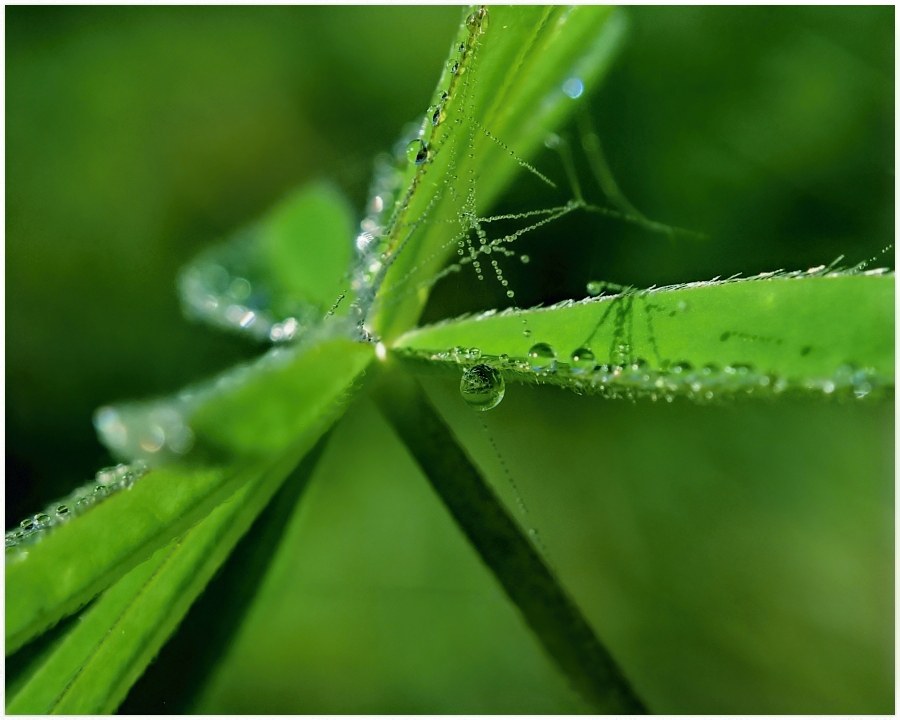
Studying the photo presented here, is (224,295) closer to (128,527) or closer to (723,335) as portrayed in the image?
(128,527)

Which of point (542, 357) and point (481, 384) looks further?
point (481, 384)

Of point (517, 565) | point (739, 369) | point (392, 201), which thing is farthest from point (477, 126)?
point (517, 565)

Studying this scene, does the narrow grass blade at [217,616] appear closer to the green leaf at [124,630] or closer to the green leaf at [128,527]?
the green leaf at [124,630]

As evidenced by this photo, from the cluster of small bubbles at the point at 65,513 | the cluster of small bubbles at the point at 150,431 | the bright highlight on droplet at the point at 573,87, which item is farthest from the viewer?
the bright highlight on droplet at the point at 573,87

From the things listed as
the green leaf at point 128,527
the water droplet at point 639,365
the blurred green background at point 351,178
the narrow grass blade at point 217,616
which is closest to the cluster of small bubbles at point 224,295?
the blurred green background at point 351,178

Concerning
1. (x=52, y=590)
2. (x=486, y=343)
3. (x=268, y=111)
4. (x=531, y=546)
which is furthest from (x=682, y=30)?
(x=52, y=590)

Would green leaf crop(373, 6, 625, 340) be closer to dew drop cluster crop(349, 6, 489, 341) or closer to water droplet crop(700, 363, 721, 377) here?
dew drop cluster crop(349, 6, 489, 341)
